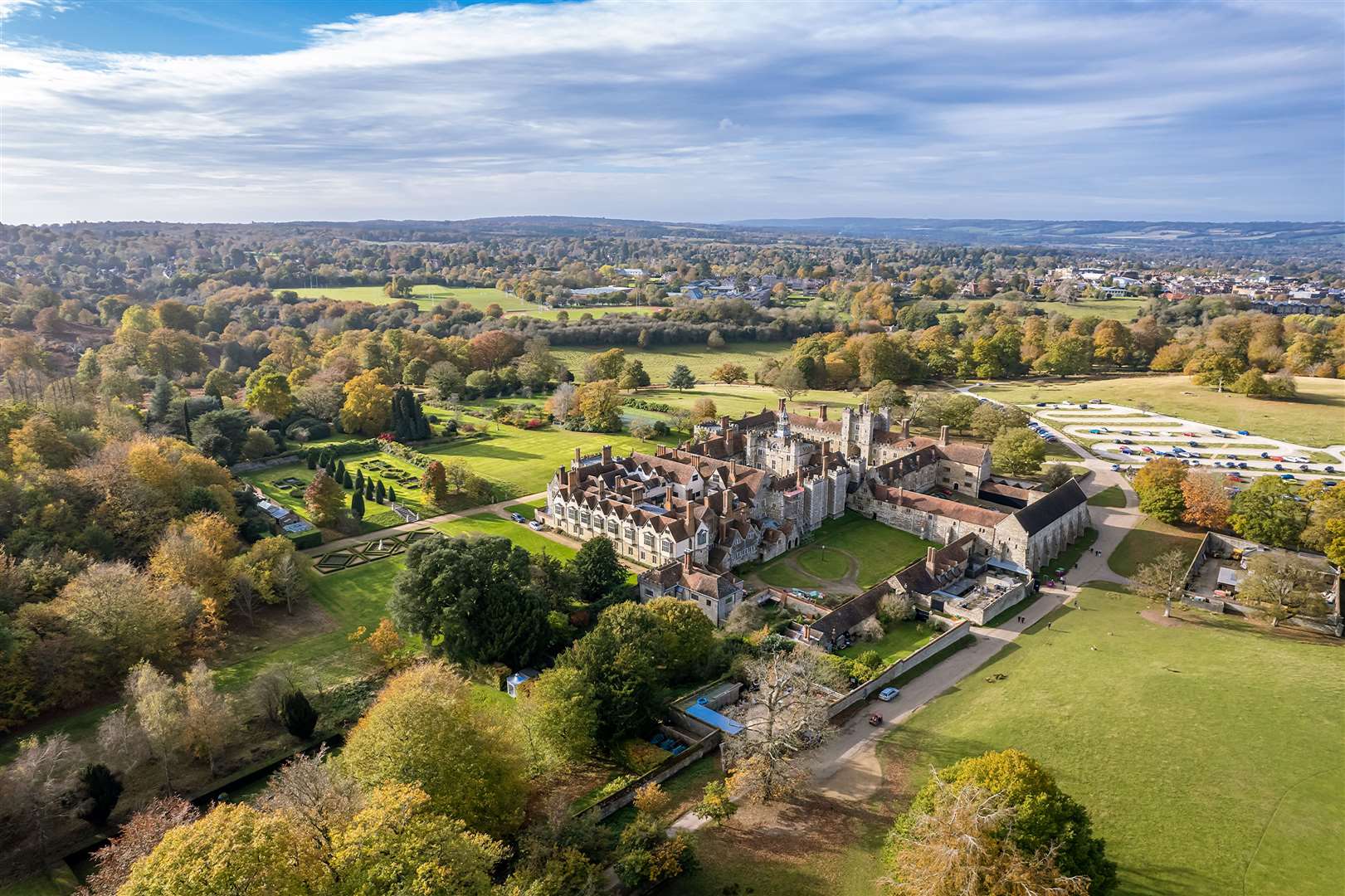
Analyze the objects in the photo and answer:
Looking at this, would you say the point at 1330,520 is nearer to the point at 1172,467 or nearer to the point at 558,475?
the point at 1172,467

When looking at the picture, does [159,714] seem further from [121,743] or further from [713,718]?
[713,718]

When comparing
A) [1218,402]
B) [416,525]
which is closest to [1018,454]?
[1218,402]

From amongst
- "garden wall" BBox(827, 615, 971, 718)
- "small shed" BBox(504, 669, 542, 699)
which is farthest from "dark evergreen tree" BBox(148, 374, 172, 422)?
"garden wall" BBox(827, 615, 971, 718)

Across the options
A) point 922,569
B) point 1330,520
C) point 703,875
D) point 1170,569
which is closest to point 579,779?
point 703,875

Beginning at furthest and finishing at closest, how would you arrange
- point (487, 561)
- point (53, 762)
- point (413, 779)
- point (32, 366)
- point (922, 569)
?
point (32, 366) < point (922, 569) < point (487, 561) < point (53, 762) < point (413, 779)

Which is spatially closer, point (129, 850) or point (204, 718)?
point (129, 850)
